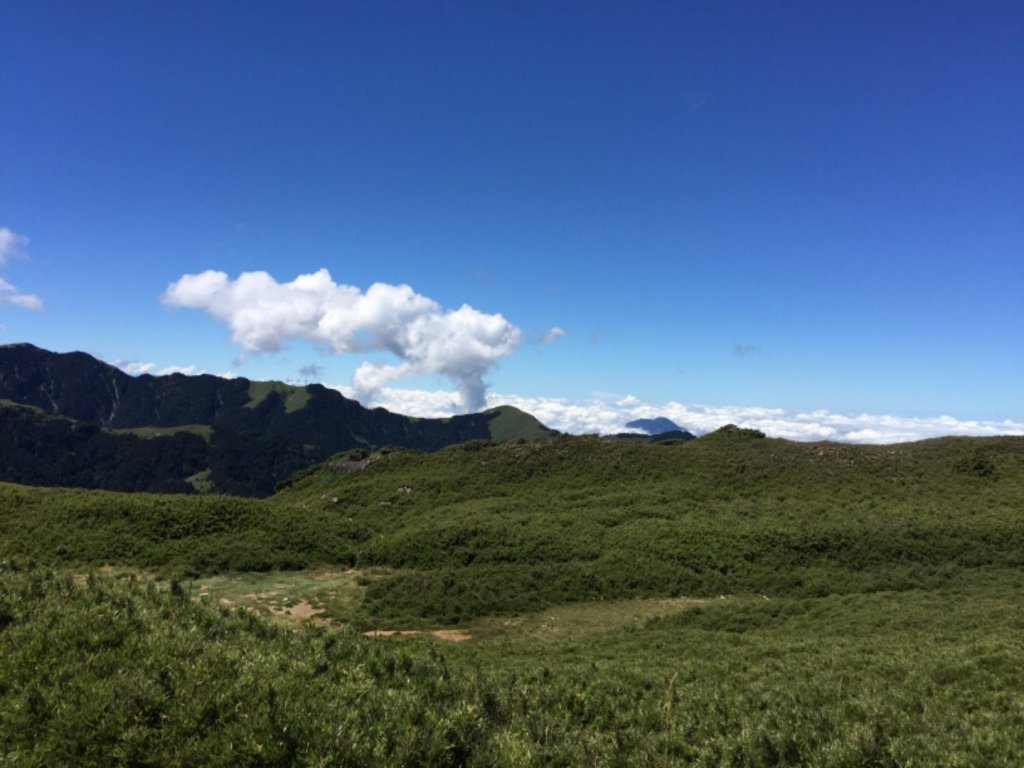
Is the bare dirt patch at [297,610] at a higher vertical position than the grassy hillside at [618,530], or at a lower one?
lower

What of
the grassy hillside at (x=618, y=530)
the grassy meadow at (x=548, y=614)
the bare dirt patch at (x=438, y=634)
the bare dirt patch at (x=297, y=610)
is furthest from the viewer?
the grassy hillside at (x=618, y=530)

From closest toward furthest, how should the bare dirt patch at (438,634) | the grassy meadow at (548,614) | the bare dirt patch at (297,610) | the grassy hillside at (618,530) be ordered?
the grassy meadow at (548,614), the bare dirt patch at (438,634), the bare dirt patch at (297,610), the grassy hillside at (618,530)

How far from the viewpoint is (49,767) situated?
257 inches

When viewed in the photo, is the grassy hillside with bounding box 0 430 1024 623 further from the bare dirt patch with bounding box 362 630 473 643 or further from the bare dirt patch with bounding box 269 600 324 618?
the bare dirt patch with bounding box 269 600 324 618

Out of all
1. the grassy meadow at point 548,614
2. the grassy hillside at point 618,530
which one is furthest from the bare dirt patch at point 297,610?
the grassy hillside at point 618,530

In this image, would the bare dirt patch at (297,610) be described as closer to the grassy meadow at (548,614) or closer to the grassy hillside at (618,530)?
the grassy meadow at (548,614)

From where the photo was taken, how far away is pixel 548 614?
93.9ft

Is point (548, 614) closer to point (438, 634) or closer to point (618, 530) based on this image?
point (438, 634)

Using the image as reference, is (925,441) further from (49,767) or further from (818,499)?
(49,767)

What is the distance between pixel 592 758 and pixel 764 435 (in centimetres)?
6888

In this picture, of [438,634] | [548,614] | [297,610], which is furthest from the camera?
[548,614]

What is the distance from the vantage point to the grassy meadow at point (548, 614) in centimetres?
803

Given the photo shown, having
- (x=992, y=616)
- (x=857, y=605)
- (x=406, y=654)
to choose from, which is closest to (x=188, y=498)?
(x=406, y=654)

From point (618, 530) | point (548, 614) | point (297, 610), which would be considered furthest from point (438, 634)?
point (618, 530)
